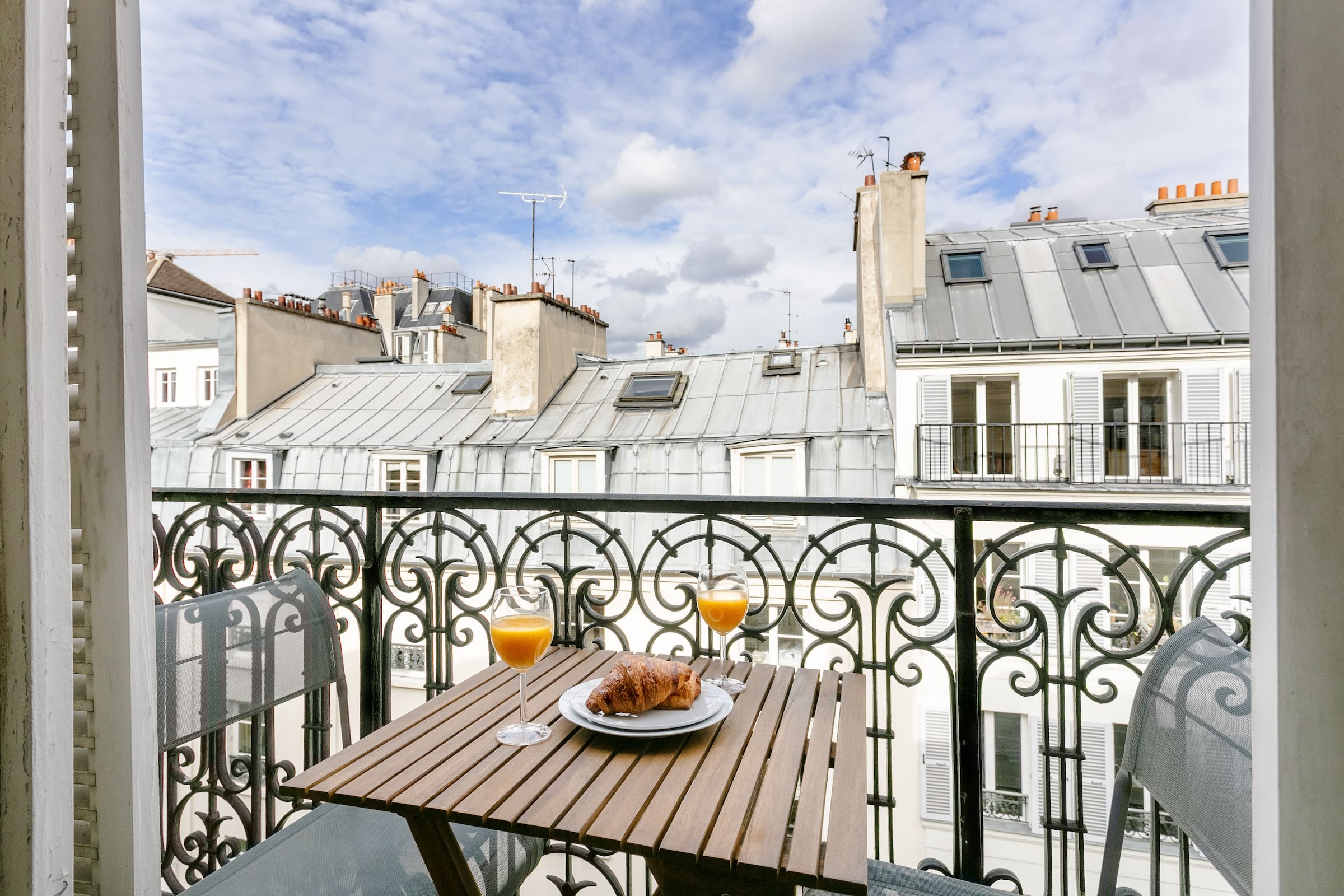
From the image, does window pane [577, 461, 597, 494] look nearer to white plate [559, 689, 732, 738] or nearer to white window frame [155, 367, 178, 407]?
white plate [559, 689, 732, 738]

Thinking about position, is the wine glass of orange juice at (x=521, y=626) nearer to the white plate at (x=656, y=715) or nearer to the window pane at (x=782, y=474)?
the white plate at (x=656, y=715)

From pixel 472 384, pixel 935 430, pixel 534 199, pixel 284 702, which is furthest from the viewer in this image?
pixel 534 199

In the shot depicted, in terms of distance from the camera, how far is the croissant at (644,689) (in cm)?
115

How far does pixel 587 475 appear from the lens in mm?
9727

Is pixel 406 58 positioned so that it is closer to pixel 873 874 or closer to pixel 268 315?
pixel 873 874

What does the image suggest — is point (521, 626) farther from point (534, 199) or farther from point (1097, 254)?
point (534, 199)

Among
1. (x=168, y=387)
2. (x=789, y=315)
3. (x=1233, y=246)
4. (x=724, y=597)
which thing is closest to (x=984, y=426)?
(x=1233, y=246)

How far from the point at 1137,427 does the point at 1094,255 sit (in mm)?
3065

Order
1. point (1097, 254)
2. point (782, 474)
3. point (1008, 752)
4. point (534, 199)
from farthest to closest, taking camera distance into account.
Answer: point (534, 199) → point (1097, 254) → point (782, 474) → point (1008, 752)

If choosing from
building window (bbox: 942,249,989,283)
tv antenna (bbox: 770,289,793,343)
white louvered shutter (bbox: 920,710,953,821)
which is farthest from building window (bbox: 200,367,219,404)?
white louvered shutter (bbox: 920,710,953,821)

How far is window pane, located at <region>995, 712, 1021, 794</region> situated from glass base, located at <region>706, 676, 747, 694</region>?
7.55 meters

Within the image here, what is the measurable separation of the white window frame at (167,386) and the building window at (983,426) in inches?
548

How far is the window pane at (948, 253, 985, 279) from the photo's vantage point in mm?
11203

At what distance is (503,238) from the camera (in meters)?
15.6
